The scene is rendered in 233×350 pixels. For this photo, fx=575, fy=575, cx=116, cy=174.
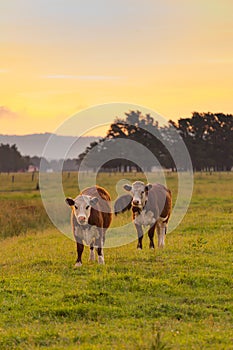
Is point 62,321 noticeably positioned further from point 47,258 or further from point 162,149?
point 162,149

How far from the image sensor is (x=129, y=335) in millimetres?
9086

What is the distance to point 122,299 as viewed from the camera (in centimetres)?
1121

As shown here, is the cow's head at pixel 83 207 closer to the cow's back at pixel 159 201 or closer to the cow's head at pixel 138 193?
the cow's head at pixel 138 193

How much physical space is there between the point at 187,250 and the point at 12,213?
51.1 feet

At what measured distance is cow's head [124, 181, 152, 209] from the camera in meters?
16.2

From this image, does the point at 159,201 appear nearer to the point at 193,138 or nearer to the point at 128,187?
the point at 128,187

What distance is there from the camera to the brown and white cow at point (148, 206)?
16328 millimetres

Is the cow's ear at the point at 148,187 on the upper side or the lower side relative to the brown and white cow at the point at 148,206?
upper

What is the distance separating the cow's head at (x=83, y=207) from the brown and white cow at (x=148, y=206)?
2.27 metres

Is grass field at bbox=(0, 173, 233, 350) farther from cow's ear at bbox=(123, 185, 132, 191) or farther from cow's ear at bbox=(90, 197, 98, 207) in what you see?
cow's ear at bbox=(123, 185, 132, 191)

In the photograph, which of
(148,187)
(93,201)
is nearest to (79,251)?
(93,201)

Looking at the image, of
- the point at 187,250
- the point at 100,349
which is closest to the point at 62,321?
the point at 100,349

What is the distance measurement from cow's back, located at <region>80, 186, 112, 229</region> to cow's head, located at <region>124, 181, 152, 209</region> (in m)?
0.76

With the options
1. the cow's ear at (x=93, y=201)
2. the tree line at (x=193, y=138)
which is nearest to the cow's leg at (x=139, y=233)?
the cow's ear at (x=93, y=201)
